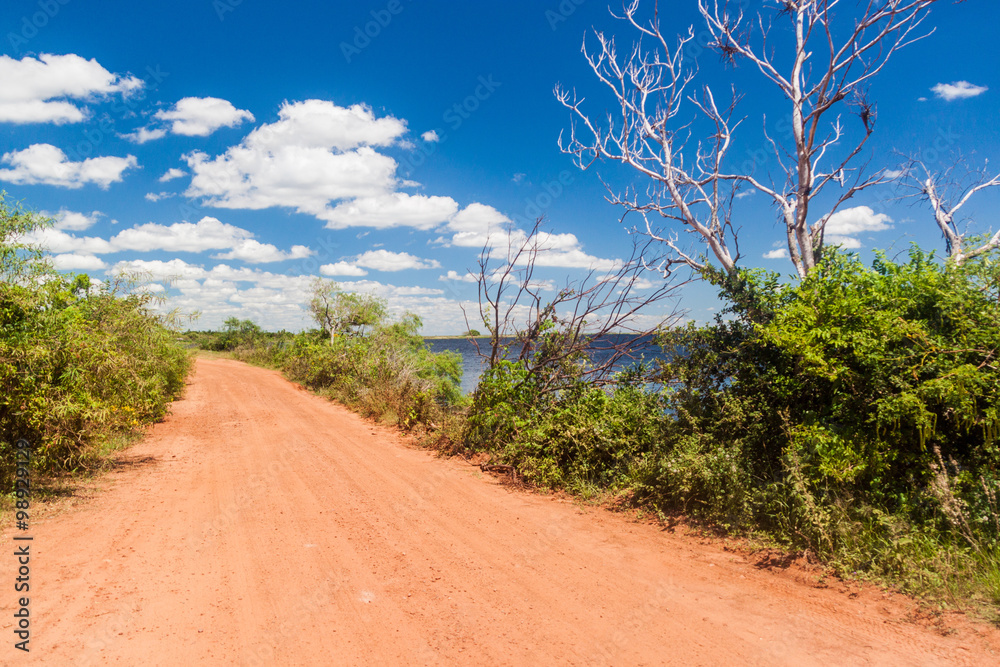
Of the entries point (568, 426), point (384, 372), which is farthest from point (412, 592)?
point (384, 372)

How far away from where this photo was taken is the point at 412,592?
4312 mm

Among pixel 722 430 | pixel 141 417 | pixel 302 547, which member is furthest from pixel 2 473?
pixel 722 430

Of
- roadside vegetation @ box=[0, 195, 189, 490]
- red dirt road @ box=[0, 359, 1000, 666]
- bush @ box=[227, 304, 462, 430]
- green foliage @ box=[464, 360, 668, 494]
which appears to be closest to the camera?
red dirt road @ box=[0, 359, 1000, 666]

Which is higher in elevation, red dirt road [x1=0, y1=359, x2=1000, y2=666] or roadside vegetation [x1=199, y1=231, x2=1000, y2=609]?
roadside vegetation [x1=199, y1=231, x2=1000, y2=609]

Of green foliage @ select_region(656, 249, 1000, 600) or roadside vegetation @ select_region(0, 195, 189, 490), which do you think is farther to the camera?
roadside vegetation @ select_region(0, 195, 189, 490)

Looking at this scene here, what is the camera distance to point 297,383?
72.0 feet

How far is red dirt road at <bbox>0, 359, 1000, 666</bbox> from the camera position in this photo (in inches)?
137

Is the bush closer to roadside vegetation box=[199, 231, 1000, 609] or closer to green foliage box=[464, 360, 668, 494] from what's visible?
green foliage box=[464, 360, 668, 494]

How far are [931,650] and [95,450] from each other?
30.4ft

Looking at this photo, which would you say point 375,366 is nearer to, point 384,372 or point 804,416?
point 384,372

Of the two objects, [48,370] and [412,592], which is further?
[48,370]

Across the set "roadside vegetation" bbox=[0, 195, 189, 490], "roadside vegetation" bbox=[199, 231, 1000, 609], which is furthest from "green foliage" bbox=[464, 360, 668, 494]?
"roadside vegetation" bbox=[0, 195, 189, 490]

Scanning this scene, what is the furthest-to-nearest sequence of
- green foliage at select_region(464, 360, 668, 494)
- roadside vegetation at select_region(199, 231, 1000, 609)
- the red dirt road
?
green foliage at select_region(464, 360, 668, 494) < roadside vegetation at select_region(199, 231, 1000, 609) < the red dirt road

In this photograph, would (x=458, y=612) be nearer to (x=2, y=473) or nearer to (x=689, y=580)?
(x=689, y=580)
